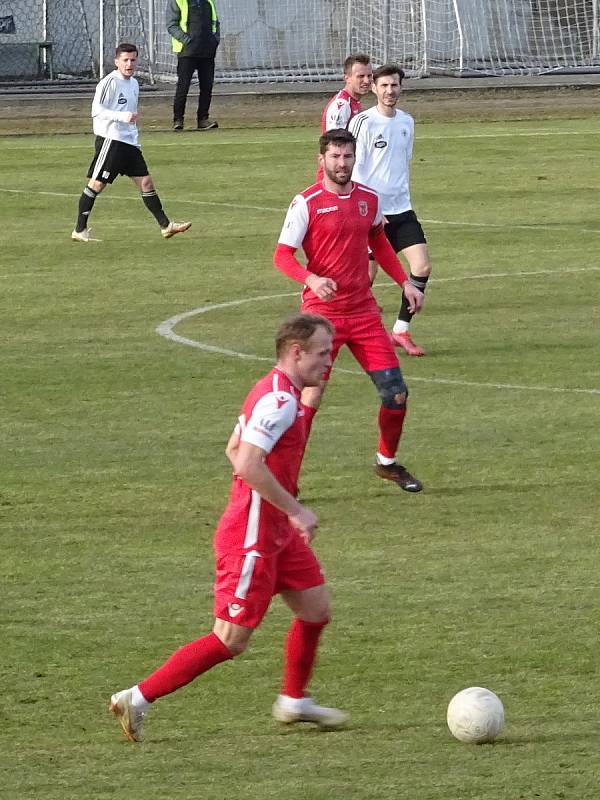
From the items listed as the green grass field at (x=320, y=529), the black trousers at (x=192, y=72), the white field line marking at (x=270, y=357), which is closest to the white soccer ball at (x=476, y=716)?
the green grass field at (x=320, y=529)

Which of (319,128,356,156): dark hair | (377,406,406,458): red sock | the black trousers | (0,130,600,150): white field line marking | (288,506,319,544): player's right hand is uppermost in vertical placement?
(319,128,356,156): dark hair

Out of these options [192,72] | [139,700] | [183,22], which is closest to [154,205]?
[192,72]

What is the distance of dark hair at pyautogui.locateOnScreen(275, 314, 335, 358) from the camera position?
6.92m

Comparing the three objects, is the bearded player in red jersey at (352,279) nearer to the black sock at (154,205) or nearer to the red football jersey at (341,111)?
the red football jersey at (341,111)

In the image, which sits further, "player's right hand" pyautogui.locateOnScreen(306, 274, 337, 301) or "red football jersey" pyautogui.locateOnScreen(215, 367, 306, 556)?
"player's right hand" pyautogui.locateOnScreen(306, 274, 337, 301)

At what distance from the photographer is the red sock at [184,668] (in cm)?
696

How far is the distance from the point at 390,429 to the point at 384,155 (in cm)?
431

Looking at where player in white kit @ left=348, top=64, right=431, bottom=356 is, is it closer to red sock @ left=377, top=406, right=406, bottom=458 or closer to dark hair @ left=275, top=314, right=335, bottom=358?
red sock @ left=377, top=406, right=406, bottom=458

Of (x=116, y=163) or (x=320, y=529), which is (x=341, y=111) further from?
(x=116, y=163)

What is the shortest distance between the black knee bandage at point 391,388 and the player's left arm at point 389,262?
0.41 meters

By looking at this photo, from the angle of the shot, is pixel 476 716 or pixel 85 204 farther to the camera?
pixel 85 204

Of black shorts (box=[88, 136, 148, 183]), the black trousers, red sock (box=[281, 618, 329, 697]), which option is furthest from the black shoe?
the black trousers

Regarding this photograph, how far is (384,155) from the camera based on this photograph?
48.3ft

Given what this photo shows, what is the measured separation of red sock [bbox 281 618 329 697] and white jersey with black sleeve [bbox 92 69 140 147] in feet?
47.9
